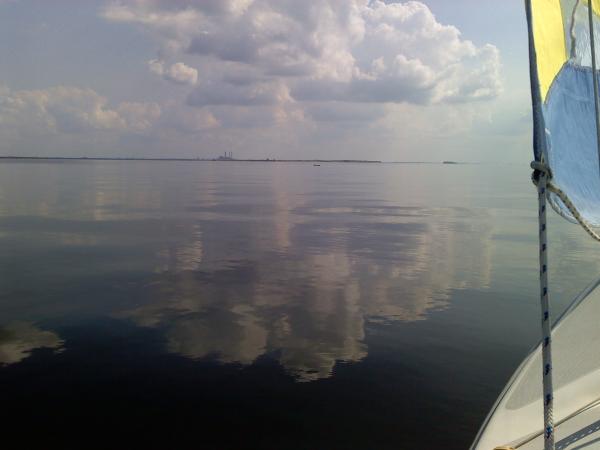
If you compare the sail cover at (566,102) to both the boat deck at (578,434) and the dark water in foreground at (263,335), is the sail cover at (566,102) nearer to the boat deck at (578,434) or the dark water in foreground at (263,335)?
the boat deck at (578,434)

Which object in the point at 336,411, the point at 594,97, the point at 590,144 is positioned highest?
the point at 594,97

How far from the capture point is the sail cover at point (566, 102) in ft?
12.0

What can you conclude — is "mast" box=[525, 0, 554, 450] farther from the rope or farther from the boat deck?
the boat deck

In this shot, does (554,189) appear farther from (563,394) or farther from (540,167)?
(563,394)

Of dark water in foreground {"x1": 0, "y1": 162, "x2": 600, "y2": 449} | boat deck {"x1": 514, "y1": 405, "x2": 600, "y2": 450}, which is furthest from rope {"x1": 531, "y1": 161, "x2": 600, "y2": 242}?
dark water in foreground {"x1": 0, "y1": 162, "x2": 600, "y2": 449}

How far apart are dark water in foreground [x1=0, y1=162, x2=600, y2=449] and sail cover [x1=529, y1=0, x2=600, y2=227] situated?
17.6ft

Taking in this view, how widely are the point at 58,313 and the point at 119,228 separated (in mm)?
16155

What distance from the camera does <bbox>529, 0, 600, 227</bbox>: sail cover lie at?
366cm

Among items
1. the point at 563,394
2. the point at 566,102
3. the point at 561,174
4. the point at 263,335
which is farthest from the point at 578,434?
the point at 263,335

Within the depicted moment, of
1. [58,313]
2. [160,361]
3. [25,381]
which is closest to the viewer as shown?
[25,381]

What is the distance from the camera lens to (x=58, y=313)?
13.7 m

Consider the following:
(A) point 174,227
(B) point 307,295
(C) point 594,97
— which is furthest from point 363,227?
→ (C) point 594,97

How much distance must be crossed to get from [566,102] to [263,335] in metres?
9.60

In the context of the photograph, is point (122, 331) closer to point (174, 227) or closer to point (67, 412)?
point (67, 412)
